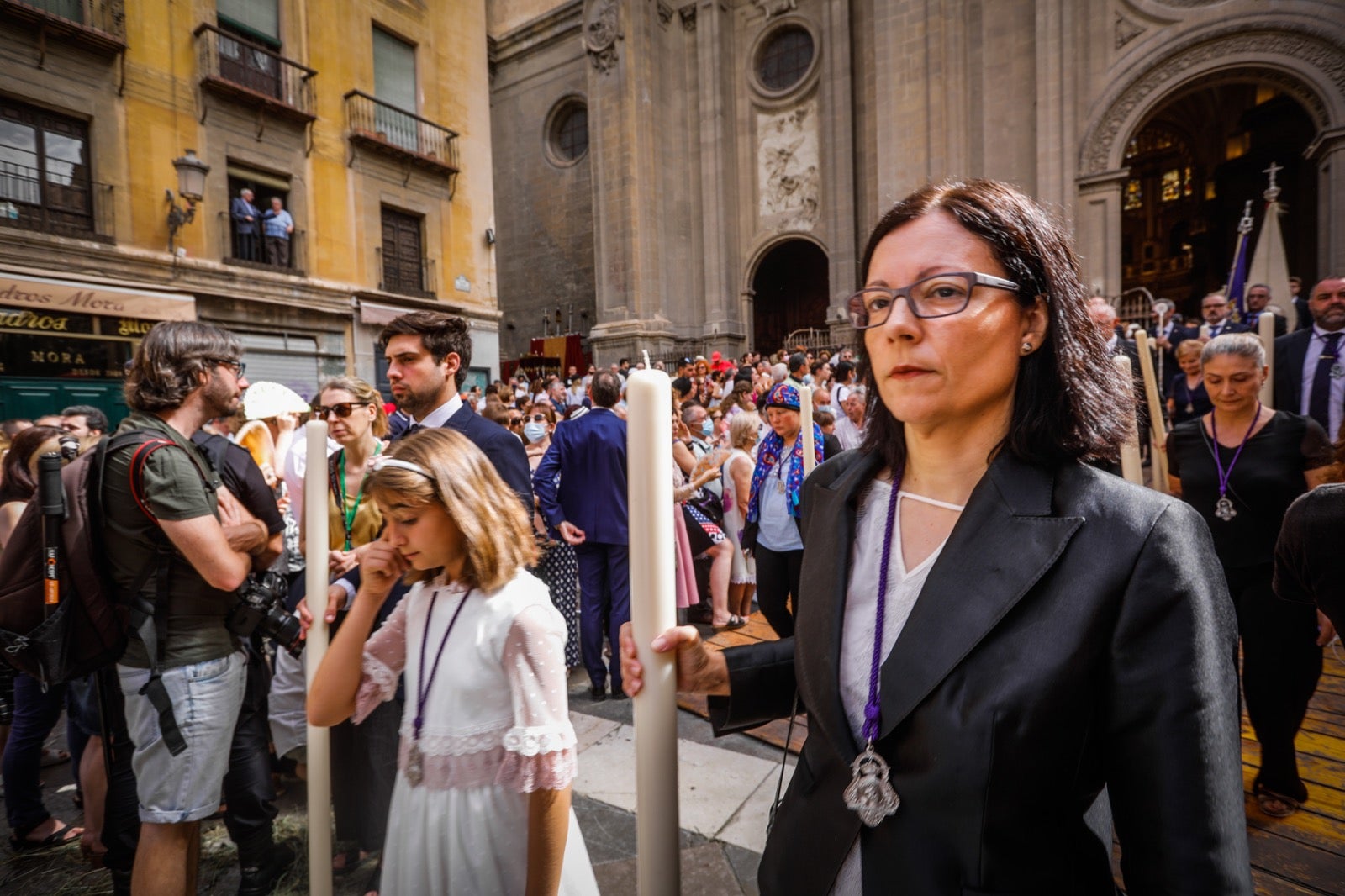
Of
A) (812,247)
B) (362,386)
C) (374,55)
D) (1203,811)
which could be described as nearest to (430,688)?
(1203,811)

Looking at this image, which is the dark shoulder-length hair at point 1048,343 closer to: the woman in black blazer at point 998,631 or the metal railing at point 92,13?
the woman in black blazer at point 998,631

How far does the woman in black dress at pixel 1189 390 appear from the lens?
6.02m

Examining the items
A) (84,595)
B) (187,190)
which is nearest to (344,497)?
(84,595)

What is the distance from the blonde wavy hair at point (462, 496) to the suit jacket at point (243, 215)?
45.8ft

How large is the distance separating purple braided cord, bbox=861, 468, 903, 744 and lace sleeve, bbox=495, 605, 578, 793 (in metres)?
0.83

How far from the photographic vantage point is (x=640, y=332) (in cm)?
1970

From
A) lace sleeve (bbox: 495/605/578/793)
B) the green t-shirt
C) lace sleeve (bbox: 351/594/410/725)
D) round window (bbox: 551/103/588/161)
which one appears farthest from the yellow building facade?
lace sleeve (bbox: 495/605/578/793)

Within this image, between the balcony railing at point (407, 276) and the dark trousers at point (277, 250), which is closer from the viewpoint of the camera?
the dark trousers at point (277, 250)

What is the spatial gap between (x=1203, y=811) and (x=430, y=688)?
1586 millimetres

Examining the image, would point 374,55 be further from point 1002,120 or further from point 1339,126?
point 1339,126

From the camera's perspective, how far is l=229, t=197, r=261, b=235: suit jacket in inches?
496

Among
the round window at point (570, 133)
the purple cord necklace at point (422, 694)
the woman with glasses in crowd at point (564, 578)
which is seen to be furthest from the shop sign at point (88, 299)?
the round window at point (570, 133)

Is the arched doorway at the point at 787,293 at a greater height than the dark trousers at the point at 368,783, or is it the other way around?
the arched doorway at the point at 787,293

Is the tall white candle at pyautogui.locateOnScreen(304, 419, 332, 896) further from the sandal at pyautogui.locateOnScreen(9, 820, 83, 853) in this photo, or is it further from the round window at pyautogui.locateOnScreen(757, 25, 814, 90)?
the round window at pyautogui.locateOnScreen(757, 25, 814, 90)
